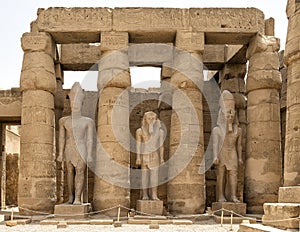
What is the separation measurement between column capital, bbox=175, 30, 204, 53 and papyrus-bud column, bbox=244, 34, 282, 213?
1601mm

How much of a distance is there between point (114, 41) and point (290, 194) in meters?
7.35

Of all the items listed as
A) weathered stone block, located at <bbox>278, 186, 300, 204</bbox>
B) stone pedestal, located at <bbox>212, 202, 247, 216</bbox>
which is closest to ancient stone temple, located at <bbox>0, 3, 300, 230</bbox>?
stone pedestal, located at <bbox>212, 202, 247, 216</bbox>

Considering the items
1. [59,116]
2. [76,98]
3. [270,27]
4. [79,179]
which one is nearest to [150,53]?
[59,116]

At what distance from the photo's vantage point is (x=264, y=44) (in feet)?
43.5

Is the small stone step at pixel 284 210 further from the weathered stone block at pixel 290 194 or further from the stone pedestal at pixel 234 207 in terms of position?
the stone pedestal at pixel 234 207

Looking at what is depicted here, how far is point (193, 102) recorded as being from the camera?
12891 millimetres

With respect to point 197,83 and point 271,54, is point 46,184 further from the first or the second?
point 271,54

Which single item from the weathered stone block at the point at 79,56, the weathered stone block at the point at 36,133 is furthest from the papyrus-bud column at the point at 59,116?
the weathered stone block at the point at 36,133

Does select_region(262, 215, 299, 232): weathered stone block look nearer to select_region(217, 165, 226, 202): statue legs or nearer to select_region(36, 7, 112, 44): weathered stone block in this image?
select_region(217, 165, 226, 202): statue legs

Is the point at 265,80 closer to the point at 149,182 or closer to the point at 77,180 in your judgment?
the point at 149,182

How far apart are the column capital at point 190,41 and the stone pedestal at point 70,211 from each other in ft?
16.8

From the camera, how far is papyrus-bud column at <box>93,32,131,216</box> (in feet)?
40.5

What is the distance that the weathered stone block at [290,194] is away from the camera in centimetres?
716

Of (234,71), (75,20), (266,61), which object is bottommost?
(266,61)
